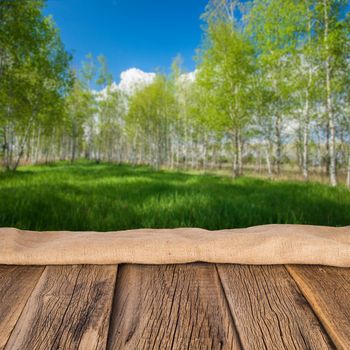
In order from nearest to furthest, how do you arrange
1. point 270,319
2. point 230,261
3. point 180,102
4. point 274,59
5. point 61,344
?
point 61,344
point 270,319
point 230,261
point 274,59
point 180,102

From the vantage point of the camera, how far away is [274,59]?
11492mm

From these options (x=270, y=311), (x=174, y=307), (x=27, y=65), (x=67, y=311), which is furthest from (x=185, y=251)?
(x=27, y=65)

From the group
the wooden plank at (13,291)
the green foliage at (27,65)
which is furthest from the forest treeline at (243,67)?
the wooden plank at (13,291)

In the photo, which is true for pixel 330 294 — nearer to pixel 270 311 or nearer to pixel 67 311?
pixel 270 311

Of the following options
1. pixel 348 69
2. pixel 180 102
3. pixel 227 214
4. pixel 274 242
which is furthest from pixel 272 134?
pixel 274 242

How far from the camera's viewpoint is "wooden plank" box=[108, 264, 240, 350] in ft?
2.30

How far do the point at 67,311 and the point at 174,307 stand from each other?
422mm

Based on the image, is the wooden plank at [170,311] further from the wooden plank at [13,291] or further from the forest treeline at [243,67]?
the forest treeline at [243,67]

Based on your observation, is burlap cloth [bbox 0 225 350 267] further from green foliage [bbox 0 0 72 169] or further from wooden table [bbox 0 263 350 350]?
green foliage [bbox 0 0 72 169]

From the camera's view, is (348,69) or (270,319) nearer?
(270,319)

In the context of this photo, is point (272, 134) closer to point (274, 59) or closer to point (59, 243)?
point (274, 59)

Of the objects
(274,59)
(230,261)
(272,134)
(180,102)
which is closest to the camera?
(230,261)

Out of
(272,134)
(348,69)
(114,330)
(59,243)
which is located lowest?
(114,330)

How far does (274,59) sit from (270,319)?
13.7 metres
